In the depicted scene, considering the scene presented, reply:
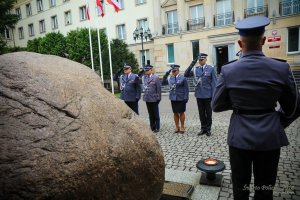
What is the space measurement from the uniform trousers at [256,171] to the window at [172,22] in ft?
81.5

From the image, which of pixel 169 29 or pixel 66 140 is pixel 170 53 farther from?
pixel 66 140

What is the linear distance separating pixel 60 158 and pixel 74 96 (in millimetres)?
607

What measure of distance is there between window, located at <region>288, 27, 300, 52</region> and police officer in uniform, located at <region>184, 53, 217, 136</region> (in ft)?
57.5

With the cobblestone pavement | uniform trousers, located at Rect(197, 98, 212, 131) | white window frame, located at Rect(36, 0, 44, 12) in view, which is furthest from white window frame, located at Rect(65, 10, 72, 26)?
uniform trousers, located at Rect(197, 98, 212, 131)

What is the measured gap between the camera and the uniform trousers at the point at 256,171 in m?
2.30

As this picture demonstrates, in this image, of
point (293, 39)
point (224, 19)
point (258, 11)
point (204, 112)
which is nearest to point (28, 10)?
point (224, 19)

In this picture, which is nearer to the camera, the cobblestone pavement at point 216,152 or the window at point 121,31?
the cobblestone pavement at point 216,152

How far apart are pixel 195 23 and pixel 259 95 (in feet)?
78.5

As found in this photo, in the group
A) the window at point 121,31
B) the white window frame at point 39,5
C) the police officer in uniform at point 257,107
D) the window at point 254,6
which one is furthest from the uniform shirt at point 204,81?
the white window frame at point 39,5

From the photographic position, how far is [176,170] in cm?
428

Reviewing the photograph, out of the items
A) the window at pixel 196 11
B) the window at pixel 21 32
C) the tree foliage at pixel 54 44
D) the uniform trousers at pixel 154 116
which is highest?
the window at pixel 21 32

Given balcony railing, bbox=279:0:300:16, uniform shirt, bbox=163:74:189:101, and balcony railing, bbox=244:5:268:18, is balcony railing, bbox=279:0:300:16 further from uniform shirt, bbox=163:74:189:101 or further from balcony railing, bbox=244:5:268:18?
uniform shirt, bbox=163:74:189:101

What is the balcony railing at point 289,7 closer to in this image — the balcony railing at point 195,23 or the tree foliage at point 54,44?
the balcony railing at point 195,23

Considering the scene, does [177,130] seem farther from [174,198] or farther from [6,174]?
[6,174]
